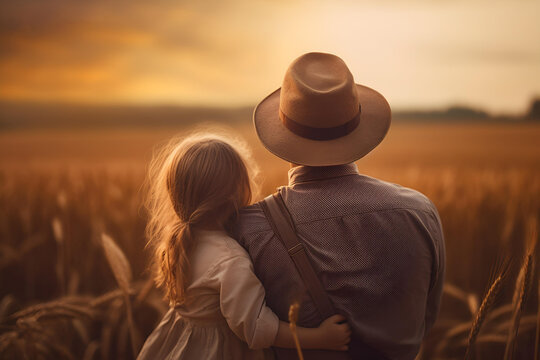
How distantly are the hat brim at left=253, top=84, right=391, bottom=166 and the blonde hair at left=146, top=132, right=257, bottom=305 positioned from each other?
0.46 feet

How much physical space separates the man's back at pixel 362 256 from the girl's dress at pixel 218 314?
86 millimetres

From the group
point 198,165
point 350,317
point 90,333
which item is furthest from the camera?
point 90,333

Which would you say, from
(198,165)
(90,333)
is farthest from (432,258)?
(90,333)

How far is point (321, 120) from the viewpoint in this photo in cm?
147

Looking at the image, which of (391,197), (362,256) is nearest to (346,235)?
(362,256)

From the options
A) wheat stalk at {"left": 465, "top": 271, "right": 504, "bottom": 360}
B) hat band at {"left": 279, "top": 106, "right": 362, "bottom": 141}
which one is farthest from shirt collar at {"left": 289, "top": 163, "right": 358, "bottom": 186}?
wheat stalk at {"left": 465, "top": 271, "right": 504, "bottom": 360}

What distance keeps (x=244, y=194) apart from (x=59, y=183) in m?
4.17

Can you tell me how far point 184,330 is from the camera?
5.11 feet

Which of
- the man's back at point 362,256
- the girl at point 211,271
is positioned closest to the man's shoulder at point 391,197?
the man's back at point 362,256

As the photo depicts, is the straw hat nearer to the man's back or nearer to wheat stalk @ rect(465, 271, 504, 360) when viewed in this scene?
the man's back

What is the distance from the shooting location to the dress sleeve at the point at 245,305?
1312 millimetres

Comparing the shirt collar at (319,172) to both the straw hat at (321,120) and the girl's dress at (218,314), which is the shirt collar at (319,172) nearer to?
the straw hat at (321,120)

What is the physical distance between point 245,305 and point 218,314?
20 centimetres

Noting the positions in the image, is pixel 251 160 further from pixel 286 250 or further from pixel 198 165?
pixel 286 250
